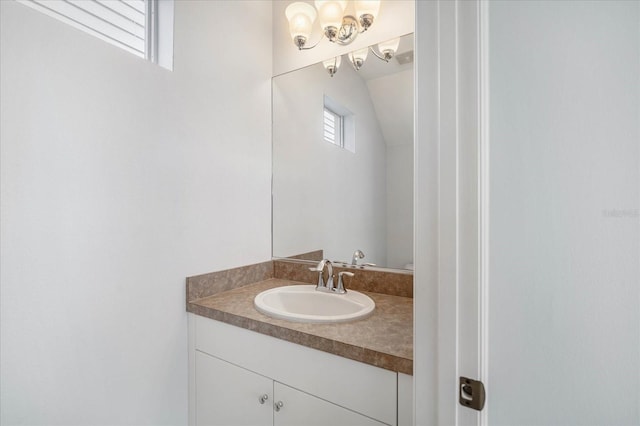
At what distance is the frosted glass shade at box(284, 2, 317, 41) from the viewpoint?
5.00 feet

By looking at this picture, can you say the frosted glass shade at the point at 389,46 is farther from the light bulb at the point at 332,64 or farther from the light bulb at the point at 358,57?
the light bulb at the point at 332,64

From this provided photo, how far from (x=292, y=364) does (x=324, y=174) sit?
0.95 metres

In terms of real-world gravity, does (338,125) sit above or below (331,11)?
below

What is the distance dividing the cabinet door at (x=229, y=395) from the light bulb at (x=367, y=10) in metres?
1.55

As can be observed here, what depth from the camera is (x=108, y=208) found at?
1.04 meters

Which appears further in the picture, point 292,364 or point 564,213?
point 292,364

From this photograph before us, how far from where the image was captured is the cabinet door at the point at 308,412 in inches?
35.8

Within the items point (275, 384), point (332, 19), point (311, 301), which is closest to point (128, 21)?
point (332, 19)

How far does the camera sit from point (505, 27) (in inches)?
20.0

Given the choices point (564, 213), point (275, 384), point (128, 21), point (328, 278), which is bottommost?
point (275, 384)

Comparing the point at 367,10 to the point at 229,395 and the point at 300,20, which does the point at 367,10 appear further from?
the point at 229,395

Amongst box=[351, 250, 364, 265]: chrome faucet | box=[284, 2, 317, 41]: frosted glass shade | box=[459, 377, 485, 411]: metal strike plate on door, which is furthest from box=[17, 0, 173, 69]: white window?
box=[459, 377, 485, 411]: metal strike plate on door

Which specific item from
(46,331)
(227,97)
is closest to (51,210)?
(46,331)

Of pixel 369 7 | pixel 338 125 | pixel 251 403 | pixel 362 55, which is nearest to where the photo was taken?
pixel 251 403
